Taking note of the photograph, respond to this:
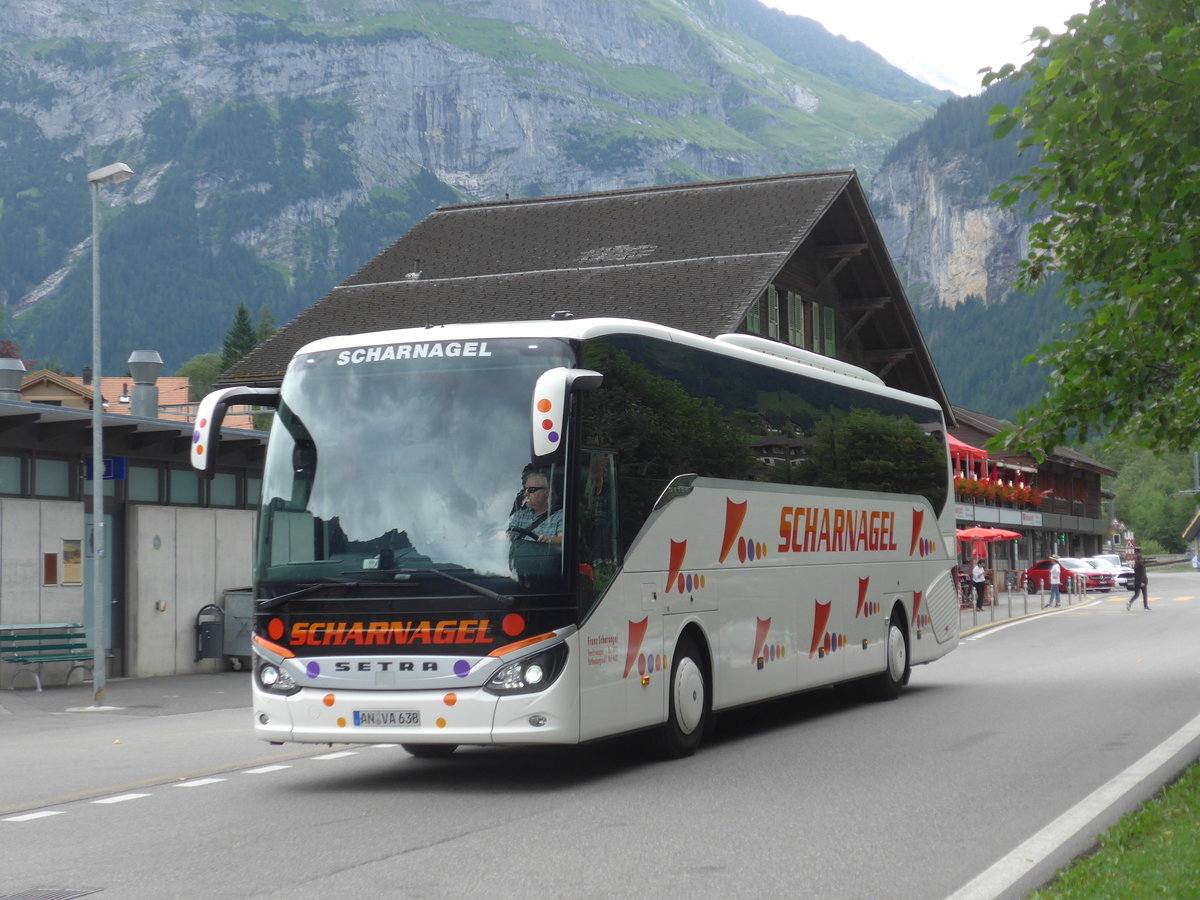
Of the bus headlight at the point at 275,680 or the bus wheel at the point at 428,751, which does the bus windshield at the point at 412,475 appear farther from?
the bus wheel at the point at 428,751

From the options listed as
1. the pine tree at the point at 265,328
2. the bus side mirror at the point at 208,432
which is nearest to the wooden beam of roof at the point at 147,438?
the bus side mirror at the point at 208,432

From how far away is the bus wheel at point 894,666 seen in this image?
18141 millimetres

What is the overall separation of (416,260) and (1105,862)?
123 ft

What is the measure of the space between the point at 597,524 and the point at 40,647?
1439 centimetres

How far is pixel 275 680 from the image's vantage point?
37.2ft

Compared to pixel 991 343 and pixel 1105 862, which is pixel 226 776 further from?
pixel 991 343

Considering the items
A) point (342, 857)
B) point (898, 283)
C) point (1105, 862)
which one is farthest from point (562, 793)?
point (898, 283)

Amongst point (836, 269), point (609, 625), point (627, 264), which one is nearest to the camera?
point (609, 625)

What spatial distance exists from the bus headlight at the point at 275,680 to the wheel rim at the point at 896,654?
873 centimetres

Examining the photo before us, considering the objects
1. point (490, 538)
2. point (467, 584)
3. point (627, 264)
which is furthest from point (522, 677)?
point (627, 264)

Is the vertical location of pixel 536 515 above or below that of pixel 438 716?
above

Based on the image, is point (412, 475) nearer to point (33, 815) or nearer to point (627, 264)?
point (33, 815)

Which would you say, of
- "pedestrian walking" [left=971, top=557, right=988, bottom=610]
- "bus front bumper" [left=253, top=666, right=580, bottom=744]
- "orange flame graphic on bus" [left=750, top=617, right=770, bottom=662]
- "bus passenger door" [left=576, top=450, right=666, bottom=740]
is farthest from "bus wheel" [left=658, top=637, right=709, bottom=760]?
"pedestrian walking" [left=971, top=557, right=988, bottom=610]

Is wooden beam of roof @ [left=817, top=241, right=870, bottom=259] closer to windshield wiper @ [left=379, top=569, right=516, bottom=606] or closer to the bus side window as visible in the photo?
the bus side window
